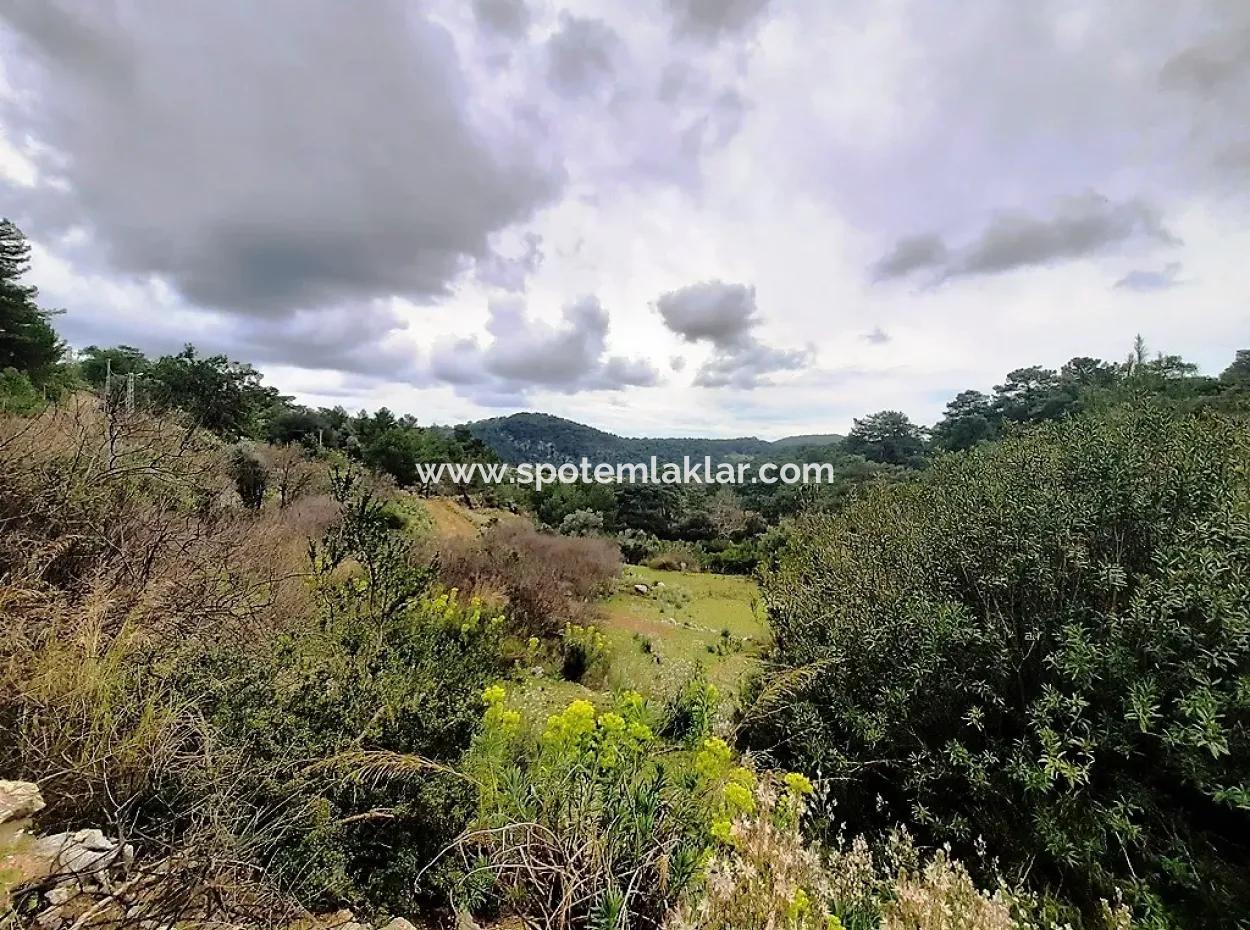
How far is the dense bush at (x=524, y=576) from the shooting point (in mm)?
9789

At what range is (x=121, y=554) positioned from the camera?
4.32 m

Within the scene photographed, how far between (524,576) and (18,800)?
26.1ft

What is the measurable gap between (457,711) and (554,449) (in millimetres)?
80561

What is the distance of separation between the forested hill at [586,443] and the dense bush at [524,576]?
203 ft

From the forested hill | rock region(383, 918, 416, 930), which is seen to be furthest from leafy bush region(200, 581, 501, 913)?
the forested hill

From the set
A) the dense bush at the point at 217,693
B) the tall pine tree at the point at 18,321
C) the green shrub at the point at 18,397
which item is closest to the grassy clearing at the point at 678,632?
the dense bush at the point at 217,693

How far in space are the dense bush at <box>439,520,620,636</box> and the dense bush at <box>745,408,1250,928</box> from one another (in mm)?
5666

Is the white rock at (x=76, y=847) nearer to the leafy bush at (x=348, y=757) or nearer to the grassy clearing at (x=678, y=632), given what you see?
the leafy bush at (x=348, y=757)

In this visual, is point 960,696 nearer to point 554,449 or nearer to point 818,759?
point 818,759

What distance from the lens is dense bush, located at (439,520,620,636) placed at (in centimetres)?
979

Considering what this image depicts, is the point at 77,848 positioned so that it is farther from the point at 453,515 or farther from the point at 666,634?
the point at 453,515

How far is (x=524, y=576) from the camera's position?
10.2 metres

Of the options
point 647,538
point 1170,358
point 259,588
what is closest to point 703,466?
point 647,538

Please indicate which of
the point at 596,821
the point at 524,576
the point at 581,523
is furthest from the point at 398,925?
the point at 581,523
